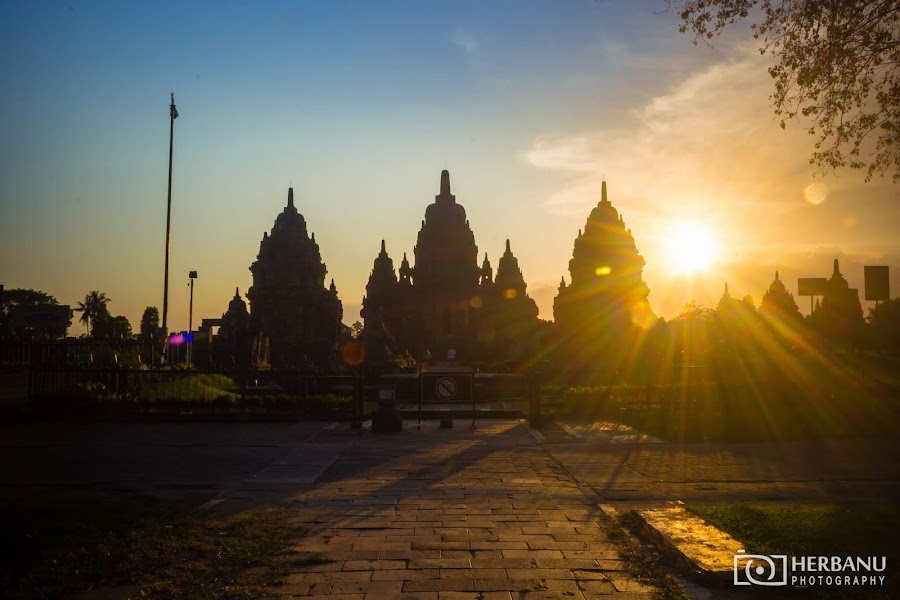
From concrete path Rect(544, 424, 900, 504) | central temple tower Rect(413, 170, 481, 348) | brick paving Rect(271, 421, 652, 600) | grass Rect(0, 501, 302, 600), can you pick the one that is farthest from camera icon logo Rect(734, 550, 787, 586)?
central temple tower Rect(413, 170, 481, 348)

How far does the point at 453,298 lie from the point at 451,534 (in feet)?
270

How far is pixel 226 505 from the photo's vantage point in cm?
923

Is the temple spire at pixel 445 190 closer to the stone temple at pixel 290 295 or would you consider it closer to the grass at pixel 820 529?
the stone temple at pixel 290 295

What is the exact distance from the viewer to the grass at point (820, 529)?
20.2ft

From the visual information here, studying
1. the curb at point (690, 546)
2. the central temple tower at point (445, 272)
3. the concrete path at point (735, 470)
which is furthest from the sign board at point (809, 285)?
the curb at point (690, 546)

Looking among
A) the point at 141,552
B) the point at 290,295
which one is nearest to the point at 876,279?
the point at 141,552

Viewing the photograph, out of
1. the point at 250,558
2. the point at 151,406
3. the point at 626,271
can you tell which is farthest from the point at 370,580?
the point at 626,271

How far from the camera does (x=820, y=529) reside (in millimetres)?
7340

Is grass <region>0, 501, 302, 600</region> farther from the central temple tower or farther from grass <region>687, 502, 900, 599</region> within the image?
the central temple tower

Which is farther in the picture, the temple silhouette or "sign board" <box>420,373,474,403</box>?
the temple silhouette

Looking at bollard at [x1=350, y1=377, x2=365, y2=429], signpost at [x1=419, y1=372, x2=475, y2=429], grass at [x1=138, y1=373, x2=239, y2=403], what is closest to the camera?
bollard at [x1=350, y1=377, x2=365, y2=429]

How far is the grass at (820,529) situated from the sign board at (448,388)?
463 inches

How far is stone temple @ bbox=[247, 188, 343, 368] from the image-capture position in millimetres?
79062

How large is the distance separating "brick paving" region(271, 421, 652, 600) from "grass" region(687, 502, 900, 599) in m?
1.25
